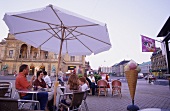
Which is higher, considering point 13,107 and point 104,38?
point 104,38

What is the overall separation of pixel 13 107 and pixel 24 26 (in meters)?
2.57

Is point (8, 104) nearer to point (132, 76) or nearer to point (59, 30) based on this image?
point (59, 30)

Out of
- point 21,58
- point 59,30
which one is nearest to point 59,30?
point 59,30

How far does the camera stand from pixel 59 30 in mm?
4086

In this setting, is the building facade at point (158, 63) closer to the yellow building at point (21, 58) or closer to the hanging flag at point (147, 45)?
the yellow building at point (21, 58)

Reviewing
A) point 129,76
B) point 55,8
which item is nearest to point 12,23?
point 55,8

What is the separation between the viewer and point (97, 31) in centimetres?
369

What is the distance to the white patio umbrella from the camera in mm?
3044

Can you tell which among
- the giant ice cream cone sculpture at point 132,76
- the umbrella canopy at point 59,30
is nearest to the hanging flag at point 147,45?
the giant ice cream cone sculpture at point 132,76

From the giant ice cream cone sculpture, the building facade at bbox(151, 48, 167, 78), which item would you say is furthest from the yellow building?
the building facade at bbox(151, 48, 167, 78)

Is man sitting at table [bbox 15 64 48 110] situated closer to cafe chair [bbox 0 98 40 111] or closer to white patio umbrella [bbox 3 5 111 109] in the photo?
white patio umbrella [bbox 3 5 111 109]

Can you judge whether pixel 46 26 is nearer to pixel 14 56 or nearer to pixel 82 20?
pixel 82 20

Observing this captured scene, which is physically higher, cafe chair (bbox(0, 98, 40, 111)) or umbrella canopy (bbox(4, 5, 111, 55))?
umbrella canopy (bbox(4, 5, 111, 55))

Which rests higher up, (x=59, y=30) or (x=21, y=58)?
(x=21, y=58)
